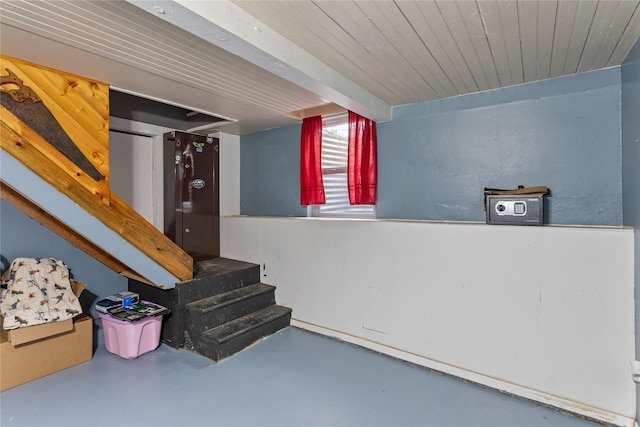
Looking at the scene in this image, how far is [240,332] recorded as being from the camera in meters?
2.96

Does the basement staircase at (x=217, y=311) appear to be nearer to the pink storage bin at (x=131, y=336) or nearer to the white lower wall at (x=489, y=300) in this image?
the pink storage bin at (x=131, y=336)

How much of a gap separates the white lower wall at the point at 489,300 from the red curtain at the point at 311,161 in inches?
14.5


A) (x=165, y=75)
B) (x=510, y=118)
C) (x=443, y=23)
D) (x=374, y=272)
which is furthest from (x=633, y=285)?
(x=165, y=75)

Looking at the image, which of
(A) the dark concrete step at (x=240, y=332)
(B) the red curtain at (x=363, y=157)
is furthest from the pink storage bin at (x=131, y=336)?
(B) the red curtain at (x=363, y=157)

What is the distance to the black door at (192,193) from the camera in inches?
151

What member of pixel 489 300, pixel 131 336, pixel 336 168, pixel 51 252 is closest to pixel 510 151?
pixel 489 300

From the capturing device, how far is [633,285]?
1918mm

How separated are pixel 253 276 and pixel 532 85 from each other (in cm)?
325

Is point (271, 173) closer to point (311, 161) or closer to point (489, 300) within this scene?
point (311, 161)

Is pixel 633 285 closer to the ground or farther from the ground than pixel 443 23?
closer to the ground

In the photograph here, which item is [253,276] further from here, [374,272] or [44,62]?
[44,62]

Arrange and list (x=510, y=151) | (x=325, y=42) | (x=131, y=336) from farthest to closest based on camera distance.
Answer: (x=131, y=336), (x=510, y=151), (x=325, y=42)

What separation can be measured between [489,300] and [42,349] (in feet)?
11.3

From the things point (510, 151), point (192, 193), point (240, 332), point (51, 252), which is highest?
point (510, 151)
